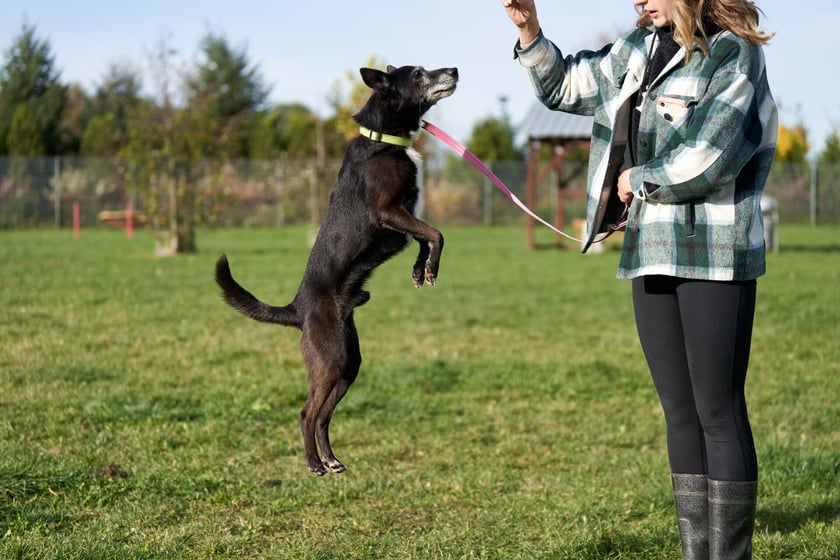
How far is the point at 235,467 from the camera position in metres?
4.81

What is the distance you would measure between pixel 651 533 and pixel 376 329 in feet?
17.1

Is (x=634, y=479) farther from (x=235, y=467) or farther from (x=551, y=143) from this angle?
(x=551, y=143)

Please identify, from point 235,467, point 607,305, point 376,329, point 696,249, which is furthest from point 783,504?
point 607,305

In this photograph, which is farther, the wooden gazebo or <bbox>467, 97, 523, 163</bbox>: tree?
<bbox>467, 97, 523, 163</bbox>: tree

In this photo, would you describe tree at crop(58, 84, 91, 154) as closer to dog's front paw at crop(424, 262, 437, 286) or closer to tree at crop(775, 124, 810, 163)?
tree at crop(775, 124, 810, 163)

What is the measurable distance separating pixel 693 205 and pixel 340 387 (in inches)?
50.8

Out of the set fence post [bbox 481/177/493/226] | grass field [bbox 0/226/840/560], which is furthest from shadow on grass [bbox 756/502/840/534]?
fence post [bbox 481/177/493/226]

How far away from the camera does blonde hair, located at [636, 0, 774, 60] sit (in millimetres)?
2709

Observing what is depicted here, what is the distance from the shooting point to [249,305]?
307 centimetres

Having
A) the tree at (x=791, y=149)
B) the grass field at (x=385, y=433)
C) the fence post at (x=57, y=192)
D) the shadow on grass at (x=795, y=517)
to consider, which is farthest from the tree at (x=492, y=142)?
the shadow on grass at (x=795, y=517)

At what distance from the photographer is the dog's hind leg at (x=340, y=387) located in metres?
2.88

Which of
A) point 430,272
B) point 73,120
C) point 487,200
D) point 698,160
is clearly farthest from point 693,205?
point 73,120

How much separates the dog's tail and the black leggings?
120 centimetres

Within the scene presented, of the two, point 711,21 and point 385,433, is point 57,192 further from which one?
point 711,21
